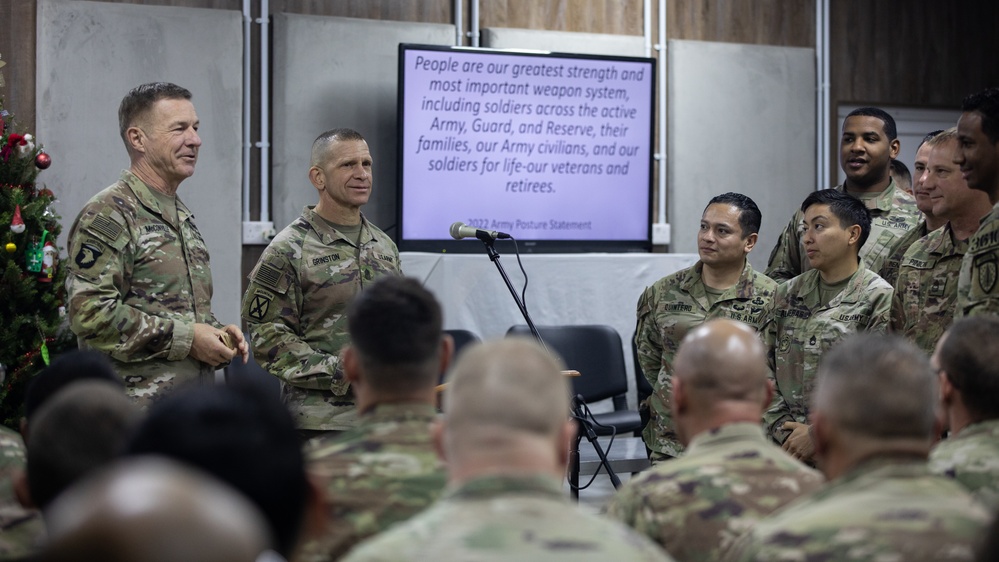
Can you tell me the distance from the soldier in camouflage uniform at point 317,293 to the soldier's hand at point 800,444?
1442mm

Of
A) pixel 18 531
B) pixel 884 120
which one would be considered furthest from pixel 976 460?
pixel 884 120

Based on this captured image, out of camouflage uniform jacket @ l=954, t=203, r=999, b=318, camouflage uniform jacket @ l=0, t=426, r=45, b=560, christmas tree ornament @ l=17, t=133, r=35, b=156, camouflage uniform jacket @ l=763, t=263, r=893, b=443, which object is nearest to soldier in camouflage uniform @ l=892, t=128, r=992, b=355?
camouflage uniform jacket @ l=763, t=263, r=893, b=443

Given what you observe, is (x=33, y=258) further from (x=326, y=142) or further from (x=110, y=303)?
(x=110, y=303)

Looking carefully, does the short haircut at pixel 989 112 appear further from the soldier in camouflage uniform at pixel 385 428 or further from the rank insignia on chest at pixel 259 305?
the rank insignia on chest at pixel 259 305

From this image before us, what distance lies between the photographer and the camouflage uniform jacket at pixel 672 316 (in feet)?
13.6

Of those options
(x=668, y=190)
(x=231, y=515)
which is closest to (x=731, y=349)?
(x=231, y=515)

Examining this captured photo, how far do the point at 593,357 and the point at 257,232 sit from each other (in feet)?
6.51

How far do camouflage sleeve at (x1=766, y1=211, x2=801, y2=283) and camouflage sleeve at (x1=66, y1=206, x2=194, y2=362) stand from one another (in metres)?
2.59

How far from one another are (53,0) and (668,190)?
3.79 metres

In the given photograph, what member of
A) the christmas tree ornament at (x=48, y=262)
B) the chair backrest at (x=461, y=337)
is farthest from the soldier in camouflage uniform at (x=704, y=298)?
the christmas tree ornament at (x=48, y=262)

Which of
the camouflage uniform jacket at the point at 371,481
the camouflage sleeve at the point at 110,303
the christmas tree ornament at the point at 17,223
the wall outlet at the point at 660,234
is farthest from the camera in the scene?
the wall outlet at the point at 660,234

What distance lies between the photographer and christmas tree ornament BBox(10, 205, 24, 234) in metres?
5.00

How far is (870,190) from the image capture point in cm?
486

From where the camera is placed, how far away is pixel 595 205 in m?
6.71
